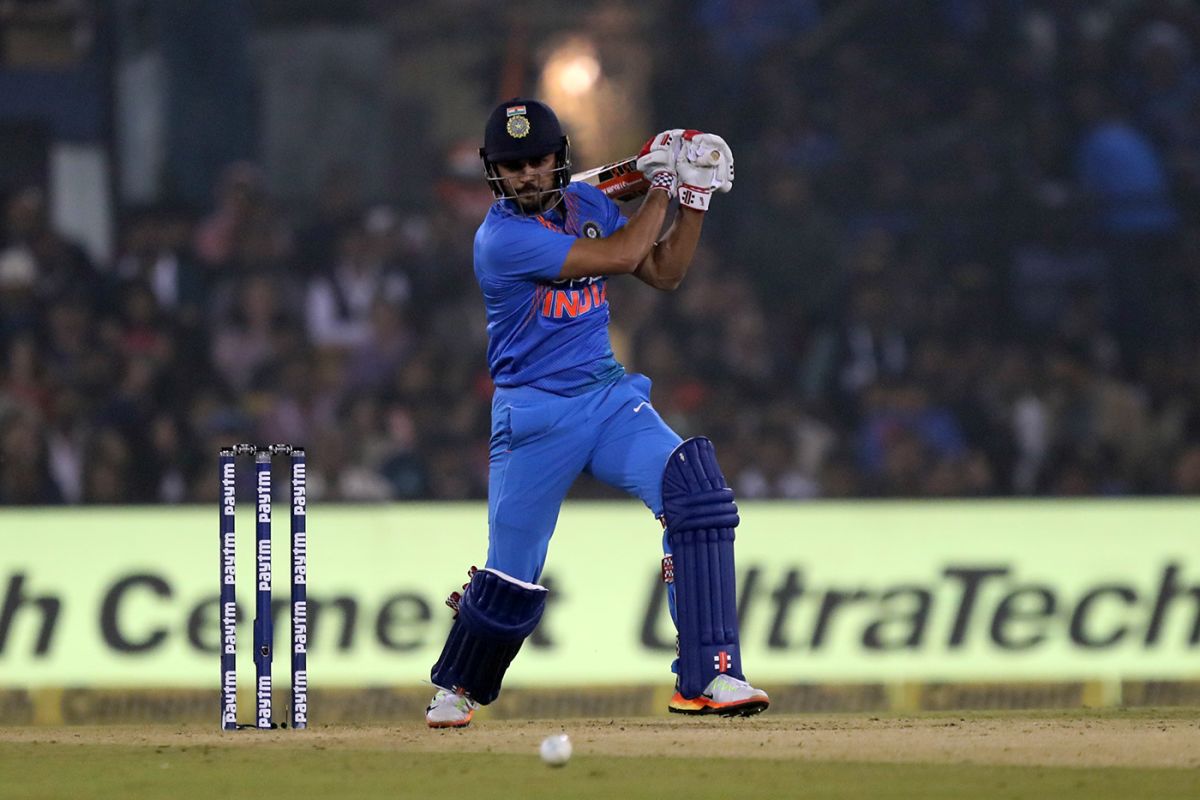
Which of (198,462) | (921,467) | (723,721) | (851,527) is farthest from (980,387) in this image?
(723,721)

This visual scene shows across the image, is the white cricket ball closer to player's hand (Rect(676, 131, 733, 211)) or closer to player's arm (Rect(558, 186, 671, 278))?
player's arm (Rect(558, 186, 671, 278))

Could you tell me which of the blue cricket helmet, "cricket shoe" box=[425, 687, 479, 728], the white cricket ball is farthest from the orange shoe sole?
the blue cricket helmet

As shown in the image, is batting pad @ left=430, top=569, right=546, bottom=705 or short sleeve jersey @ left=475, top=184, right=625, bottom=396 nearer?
short sleeve jersey @ left=475, top=184, right=625, bottom=396

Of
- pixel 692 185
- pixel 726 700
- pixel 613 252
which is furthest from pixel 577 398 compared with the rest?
pixel 726 700

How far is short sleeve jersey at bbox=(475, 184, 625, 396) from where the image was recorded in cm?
576

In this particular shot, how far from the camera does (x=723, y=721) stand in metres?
6.45

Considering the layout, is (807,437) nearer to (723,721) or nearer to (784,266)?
(784,266)

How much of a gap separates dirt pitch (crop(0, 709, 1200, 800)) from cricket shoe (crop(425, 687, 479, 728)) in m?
0.04

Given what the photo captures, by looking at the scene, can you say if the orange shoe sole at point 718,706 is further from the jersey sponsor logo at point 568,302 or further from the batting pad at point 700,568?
the jersey sponsor logo at point 568,302

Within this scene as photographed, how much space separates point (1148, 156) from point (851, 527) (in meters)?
5.76

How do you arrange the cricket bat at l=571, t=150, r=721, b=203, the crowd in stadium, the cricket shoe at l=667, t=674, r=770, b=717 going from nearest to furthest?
1. the cricket shoe at l=667, t=674, r=770, b=717
2. the cricket bat at l=571, t=150, r=721, b=203
3. the crowd in stadium

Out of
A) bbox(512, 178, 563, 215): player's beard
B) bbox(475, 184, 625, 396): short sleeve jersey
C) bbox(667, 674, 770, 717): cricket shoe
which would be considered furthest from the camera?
bbox(512, 178, 563, 215): player's beard

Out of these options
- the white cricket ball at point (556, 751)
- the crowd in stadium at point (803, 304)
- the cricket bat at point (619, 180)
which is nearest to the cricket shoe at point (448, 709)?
the white cricket ball at point (556, 751)

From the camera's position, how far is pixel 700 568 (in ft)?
18.9
